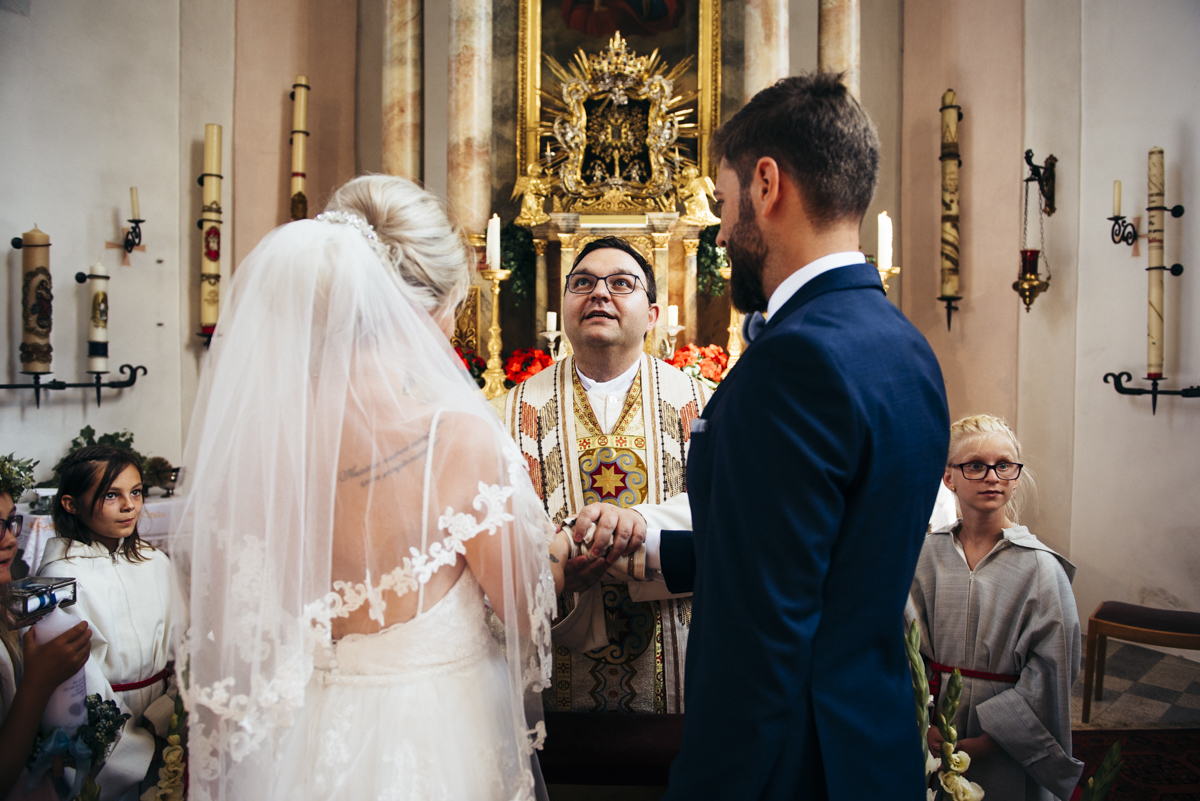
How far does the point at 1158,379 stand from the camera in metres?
4.50

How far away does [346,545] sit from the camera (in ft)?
4.65

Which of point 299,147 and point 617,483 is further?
point 299,147

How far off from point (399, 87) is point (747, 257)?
5644mm

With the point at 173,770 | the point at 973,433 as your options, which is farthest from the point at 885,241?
the point at 173,770

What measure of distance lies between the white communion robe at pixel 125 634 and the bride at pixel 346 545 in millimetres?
1005

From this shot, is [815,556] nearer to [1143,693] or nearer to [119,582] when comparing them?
[119,582]

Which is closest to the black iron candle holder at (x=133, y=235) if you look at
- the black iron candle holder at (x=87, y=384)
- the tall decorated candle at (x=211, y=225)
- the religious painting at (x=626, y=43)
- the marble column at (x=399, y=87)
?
the tall decorated candle at (x=211, y=225)

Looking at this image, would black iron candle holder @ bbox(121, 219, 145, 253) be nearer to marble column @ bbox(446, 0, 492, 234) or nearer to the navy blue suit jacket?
marble column @ bbox(446, 0, 492, 234)

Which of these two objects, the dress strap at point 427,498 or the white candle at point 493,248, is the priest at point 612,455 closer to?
the dress strap at point 427,498

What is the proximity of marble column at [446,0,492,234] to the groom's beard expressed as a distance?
4.70 m

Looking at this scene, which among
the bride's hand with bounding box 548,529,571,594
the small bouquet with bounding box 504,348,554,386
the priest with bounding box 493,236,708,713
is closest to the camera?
the bride's hand with bounding box 548,529,571,594

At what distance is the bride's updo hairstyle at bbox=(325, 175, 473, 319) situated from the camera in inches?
59.7

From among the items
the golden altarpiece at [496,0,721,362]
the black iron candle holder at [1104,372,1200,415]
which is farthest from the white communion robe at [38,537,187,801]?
the black iron candle holder at [1104,372,1200,415]

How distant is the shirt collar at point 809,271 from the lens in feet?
4.33
